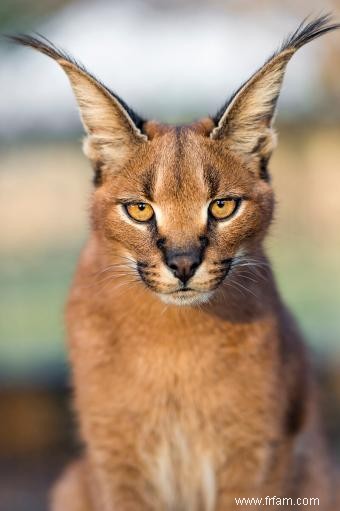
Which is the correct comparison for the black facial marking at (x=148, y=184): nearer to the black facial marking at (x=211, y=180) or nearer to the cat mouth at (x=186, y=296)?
the black facial marking at (x=211, y=180)

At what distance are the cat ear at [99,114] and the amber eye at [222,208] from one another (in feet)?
1.72

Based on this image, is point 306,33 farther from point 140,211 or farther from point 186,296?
point 186,296

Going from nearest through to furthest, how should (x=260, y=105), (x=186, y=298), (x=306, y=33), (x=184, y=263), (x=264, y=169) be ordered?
(x=184, y=263) < (x=306, y=33) < (x=186, y=298) < (x=260, y=105) < (x=264, y=169)

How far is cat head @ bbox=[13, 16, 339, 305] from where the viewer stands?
13.5ft

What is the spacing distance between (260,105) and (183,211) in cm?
66

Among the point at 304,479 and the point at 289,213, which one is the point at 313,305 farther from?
the point at 304,479

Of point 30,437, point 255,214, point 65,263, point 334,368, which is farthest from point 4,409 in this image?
point 255,214

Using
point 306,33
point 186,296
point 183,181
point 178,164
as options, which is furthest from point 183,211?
point 306,33

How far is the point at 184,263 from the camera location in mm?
3967

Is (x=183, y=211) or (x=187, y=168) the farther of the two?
(x=187, y=168)

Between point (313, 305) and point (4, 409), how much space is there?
325 centimetres

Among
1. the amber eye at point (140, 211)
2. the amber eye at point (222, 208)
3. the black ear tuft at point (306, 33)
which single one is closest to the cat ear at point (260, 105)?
the black ear tuft at point (306, 33)

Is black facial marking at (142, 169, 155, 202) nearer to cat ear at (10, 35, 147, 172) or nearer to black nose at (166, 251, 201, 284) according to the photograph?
cat ear at (10, 35, 147, 172)

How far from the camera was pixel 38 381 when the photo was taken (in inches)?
334
